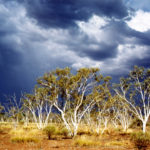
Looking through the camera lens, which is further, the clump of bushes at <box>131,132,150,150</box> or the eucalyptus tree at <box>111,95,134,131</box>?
the eucalyptus tree at <box>111,95,134,131</box>

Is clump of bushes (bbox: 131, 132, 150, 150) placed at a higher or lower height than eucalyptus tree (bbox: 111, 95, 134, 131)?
lower

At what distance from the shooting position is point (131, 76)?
1064 inches

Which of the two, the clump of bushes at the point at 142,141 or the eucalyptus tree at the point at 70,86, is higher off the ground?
the eucalyptus tree at the point at 70,86

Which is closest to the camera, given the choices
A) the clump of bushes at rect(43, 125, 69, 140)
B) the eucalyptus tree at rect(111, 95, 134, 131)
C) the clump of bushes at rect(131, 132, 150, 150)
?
the clump of bushes at rect(131, 132, 150, 150)

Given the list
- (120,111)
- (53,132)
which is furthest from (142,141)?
(120,111)

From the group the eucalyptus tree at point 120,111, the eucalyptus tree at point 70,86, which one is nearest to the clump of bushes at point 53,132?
the eucalyptus tree at point 70,86

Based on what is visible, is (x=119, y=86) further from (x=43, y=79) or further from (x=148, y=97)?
(x=43, y=79)

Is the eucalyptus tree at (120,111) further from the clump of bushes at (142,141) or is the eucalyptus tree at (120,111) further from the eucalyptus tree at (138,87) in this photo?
the clump of bushes at (142,141)

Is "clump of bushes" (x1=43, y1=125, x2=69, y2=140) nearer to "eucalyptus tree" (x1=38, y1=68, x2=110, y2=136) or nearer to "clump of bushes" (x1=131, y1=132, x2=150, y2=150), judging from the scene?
"eucalyptus tree" (x1=38, y1=68, x2=110, y2=136)

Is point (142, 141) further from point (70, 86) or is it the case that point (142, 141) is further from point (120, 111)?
point (120, 111)

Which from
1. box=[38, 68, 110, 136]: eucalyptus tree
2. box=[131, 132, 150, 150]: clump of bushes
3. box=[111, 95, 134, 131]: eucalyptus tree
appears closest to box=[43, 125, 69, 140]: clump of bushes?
box=[38, 68, 110, 136]: eucalyptus tree

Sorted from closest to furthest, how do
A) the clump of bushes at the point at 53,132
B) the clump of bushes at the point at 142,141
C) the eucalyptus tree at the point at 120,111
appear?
1. the clump of bushes at the point at 142,141
2. the clump of bushes at the point at 53,132
3. the eucalyptus tree at the point at 120,111

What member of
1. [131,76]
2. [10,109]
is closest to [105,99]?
[131,76]

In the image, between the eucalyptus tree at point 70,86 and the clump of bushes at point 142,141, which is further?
the eucalyptus tree at point 70,86
